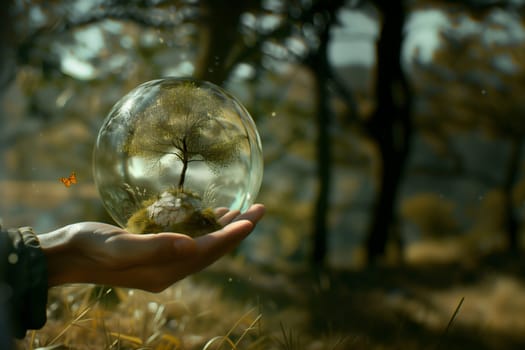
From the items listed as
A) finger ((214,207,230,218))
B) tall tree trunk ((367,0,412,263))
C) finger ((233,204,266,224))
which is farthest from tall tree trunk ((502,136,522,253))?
finger ((214,207,230,218))

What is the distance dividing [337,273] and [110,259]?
13.0ft

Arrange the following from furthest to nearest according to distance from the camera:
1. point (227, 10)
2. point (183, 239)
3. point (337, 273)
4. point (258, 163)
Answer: point (337, 273) → point (227, 10) → point (258, 163) → point (183, 239)

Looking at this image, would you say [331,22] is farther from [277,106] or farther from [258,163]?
[258,163]

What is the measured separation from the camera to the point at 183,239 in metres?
1.48

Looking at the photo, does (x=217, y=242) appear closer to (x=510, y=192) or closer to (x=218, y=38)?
(x=218, y=38)

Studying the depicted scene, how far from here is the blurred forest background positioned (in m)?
4.60

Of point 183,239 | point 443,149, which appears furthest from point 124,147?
point 443,149

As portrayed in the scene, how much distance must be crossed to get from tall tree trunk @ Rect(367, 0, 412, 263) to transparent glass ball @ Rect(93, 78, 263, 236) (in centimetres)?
395

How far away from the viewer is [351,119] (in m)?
5.78

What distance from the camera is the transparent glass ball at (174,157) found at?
1718mm

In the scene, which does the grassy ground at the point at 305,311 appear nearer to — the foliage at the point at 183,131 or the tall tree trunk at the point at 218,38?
the foliage at the point at 183,131

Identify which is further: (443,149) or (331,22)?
(443,149)

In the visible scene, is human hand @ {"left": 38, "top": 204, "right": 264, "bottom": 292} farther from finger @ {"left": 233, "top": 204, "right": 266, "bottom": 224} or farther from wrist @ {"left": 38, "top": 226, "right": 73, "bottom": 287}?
finger @ {"left": 233, "top": 204, "right": 266, "bottom": 224}

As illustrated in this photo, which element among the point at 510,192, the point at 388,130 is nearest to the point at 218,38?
the point at 388,130
